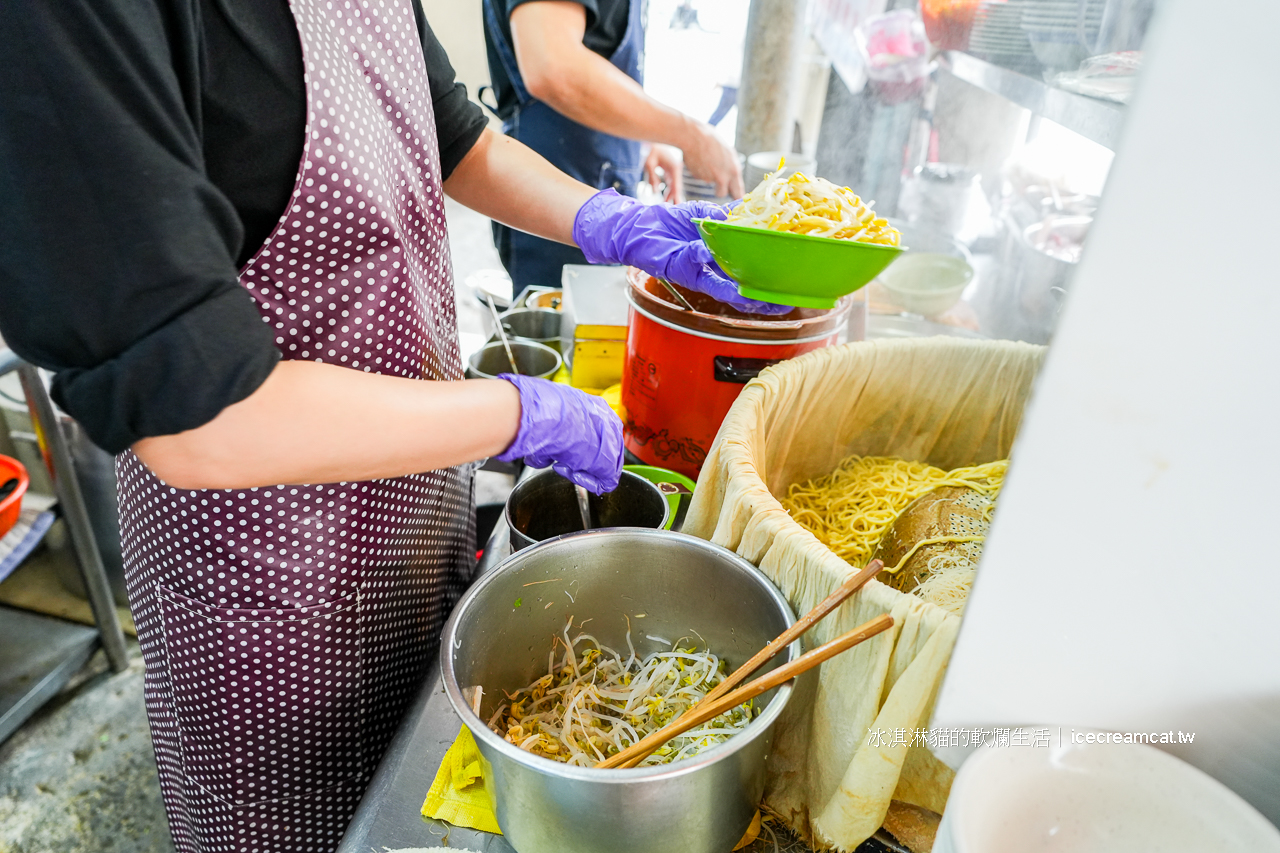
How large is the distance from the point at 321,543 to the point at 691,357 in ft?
2.47

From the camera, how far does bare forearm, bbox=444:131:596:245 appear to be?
5.39 ft

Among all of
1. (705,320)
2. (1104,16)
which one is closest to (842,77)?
(705,320)

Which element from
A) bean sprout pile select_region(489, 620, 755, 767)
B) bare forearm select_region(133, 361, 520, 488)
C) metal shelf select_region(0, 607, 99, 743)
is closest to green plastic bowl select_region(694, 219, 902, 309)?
bare forearm select_region(133, 361, 520, 488)

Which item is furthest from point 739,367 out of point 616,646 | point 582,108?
point 582,108

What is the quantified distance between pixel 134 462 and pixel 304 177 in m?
0.56

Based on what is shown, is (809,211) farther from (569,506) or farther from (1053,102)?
(569,506)

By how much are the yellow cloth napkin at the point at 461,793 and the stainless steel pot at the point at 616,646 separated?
54mm

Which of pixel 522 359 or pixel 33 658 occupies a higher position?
pixel 522 359

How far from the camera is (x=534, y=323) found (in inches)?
90.5

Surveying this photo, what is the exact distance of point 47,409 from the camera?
2295 millimetres

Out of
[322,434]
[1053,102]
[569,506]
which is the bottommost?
[569,506]

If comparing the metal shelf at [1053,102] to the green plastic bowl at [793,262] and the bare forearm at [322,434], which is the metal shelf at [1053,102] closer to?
the green plastic bowl at [793,262]

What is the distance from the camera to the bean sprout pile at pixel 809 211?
1379mm

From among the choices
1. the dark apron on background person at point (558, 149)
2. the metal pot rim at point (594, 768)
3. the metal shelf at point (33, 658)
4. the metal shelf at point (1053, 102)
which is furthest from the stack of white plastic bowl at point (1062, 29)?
the metal shelf at point (33, 658)
